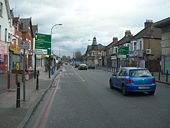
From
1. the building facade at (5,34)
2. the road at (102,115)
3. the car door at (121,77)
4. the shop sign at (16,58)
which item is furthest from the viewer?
the shop sign at (16,58)

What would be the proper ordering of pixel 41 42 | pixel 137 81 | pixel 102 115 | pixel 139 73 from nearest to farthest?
pixel 102 115
pixel 137 81
pixel 139 73
pixel 41 42

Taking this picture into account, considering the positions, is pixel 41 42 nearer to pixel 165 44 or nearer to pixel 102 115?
pixel 102 115

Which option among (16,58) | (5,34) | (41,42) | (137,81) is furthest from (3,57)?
(137,81)

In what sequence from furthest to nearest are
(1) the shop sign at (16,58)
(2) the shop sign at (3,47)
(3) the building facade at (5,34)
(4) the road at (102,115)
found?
(1) the shop sign at (16,58) < (3) the building facade at (5,34) < (2) the shop sign at (3,47) < (4) the road at (102,115)

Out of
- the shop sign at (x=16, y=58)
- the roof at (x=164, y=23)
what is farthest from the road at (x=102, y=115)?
the shop sign at (x=16, y=58)

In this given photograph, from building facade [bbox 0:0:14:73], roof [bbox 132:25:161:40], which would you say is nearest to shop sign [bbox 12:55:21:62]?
building facade [bbox 0:0:14:73]

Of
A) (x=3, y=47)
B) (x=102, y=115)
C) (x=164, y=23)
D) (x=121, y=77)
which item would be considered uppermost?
(x=164, y=23)

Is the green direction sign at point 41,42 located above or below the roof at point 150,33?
below

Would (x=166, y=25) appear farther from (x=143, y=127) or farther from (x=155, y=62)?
(x=143, y=127)

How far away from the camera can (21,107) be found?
781 cm

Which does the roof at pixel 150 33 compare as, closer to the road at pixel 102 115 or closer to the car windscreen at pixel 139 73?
the car windscreen at pixel 139 73

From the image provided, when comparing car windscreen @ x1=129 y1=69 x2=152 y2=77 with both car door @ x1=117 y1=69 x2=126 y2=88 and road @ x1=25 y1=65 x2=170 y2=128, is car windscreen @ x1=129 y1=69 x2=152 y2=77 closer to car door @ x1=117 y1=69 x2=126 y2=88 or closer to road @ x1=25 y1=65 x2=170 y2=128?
car door @ x1=117 y1=69 x2=126 y2=88

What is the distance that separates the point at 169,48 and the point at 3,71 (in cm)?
2104

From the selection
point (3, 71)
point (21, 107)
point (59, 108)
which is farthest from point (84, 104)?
point (3, 71)
